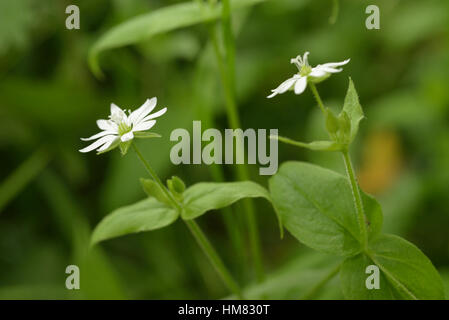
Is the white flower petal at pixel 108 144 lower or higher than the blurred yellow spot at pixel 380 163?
lower

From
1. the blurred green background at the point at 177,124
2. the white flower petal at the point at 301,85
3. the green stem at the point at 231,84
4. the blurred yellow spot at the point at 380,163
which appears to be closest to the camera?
the white flower petal at the point at 301,85

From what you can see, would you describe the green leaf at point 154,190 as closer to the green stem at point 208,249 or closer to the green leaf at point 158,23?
the green stem at point 208,249

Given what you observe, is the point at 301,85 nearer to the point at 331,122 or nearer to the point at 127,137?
the point at 331,122

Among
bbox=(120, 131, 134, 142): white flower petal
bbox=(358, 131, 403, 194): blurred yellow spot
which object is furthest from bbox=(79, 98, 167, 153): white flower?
bbox=(358, 131, 403, 194): blurred yellow spot

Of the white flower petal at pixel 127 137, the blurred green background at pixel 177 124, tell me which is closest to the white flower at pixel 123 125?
the white flower petal at pixel 127 137

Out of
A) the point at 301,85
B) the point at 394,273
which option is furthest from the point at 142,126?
the point at 394,273

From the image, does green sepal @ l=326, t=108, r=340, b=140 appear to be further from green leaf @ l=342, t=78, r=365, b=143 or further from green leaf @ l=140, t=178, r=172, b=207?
green leaf @ l=140, t=178, r=172, b=207

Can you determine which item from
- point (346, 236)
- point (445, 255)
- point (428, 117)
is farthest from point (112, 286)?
point (428, 117)

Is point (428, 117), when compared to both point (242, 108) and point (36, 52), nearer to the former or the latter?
point (242, 108)
